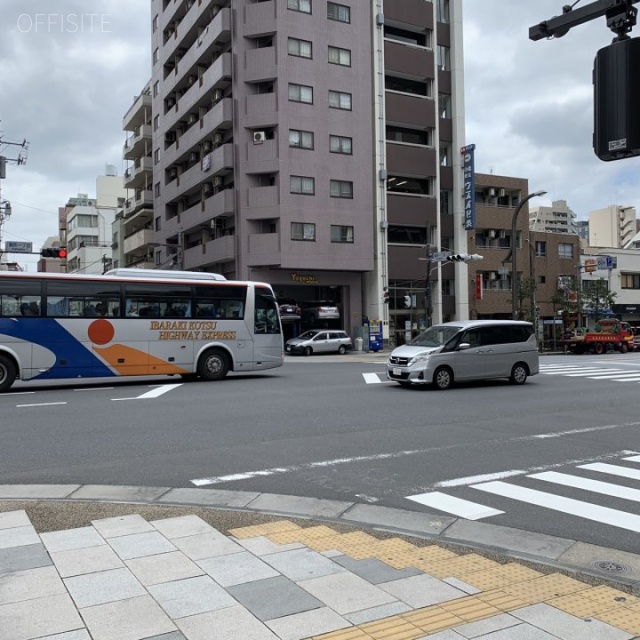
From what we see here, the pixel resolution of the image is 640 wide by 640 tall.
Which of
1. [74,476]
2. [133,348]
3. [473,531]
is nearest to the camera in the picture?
[473,531]

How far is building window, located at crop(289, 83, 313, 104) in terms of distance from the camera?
4122 cm

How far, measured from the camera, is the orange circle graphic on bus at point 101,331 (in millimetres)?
17625

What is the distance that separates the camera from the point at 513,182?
2104 inches

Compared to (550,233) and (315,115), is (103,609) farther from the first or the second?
(550,233)

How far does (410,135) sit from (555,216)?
3366 inches

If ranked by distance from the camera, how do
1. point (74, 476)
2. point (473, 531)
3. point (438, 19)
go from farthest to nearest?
point (438, 19) < point (74, 476) < point (473, 531)

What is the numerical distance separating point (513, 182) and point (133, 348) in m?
43.0

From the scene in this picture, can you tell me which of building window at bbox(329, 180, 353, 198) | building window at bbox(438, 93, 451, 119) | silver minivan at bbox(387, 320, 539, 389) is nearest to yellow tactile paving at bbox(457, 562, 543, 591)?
silver minivan at bbox(387, 320, 539, 389)

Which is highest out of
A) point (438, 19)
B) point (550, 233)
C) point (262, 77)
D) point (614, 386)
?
point (438, 19)

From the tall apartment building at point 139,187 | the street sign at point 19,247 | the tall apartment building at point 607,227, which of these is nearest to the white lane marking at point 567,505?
the street sign at point 19,247

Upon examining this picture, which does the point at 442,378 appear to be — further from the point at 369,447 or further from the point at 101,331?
the point at 101,331

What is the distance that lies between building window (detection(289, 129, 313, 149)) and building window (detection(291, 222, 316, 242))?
5005 mm

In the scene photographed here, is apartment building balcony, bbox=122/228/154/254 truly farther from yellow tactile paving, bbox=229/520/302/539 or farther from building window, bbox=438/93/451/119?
yellow tactile paving, bbox=229/520/302/539

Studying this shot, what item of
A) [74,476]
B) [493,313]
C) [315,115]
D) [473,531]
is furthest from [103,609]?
[493,313]
